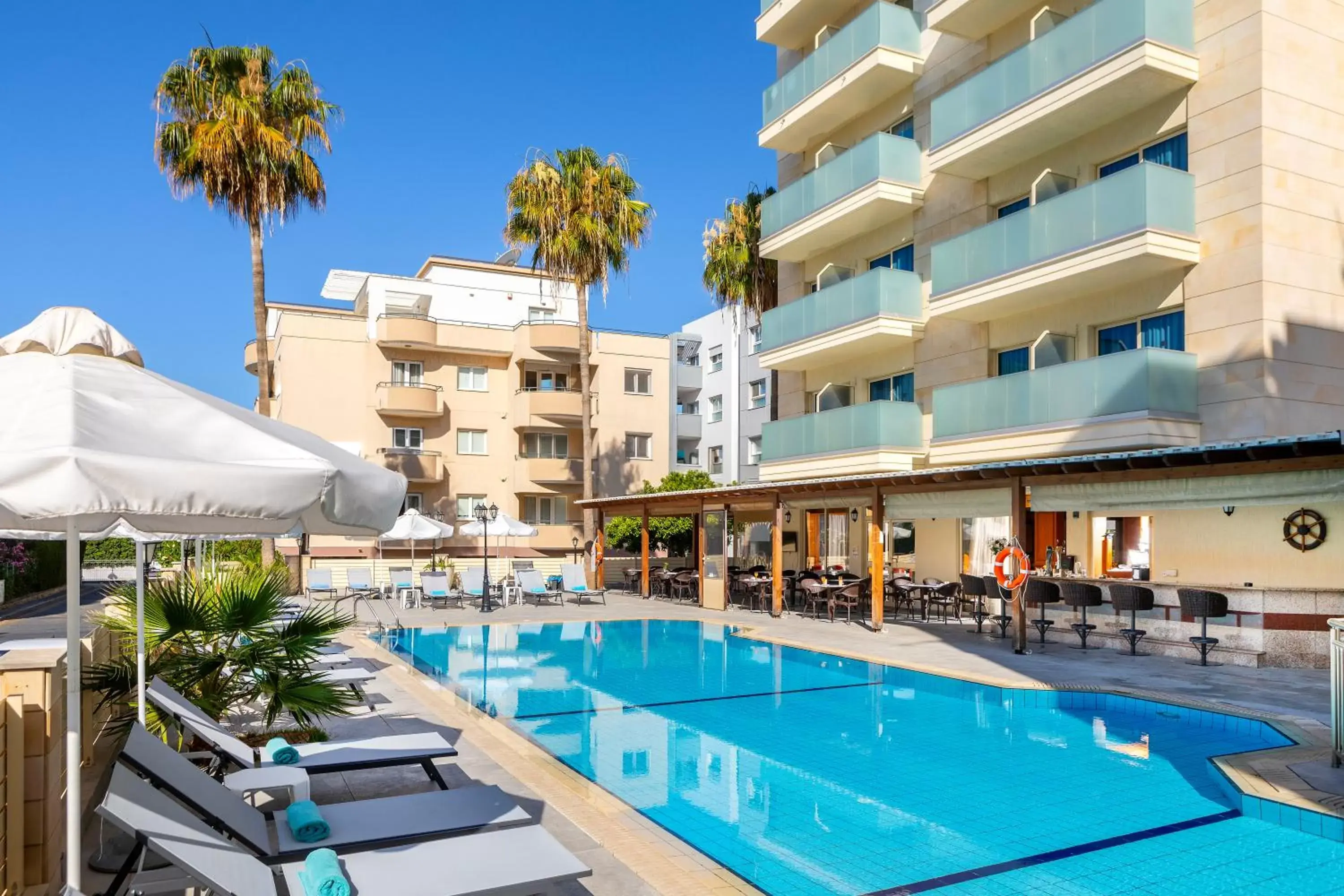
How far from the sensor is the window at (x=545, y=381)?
3978 cm

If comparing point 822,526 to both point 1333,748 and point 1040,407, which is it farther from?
point 1333,748

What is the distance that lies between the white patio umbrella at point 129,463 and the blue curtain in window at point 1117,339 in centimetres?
1696

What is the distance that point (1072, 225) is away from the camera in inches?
699

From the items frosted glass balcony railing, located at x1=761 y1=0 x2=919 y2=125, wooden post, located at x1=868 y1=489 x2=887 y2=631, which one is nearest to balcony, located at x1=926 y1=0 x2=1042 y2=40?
frosted glass balcony railing, located at x1=761 y1=0 x2=919 y2=125

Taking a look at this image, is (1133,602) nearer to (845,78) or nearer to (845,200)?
(845,200)

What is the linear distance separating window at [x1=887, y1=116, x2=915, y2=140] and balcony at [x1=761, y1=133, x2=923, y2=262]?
88 cm

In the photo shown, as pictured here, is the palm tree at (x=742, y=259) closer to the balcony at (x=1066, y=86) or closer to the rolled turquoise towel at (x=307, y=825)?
the balcony at (x=1066, y=86)

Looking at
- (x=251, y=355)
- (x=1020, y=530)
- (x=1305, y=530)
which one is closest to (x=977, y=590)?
(x=1020, y=530)

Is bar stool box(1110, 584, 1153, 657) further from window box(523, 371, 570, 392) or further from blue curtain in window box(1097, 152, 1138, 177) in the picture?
window box(523, 371, 570, 392)

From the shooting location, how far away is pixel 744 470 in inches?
1774

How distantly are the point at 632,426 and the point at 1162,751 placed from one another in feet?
109

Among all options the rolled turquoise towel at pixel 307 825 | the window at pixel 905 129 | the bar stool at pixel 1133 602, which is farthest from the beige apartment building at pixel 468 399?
the rolled turquoise towel at pixel 307 825

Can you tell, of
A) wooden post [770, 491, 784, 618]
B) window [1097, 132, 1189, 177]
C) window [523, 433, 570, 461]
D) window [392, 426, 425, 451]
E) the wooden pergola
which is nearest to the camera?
the wooden pergola

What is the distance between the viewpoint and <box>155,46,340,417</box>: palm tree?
25203mm
